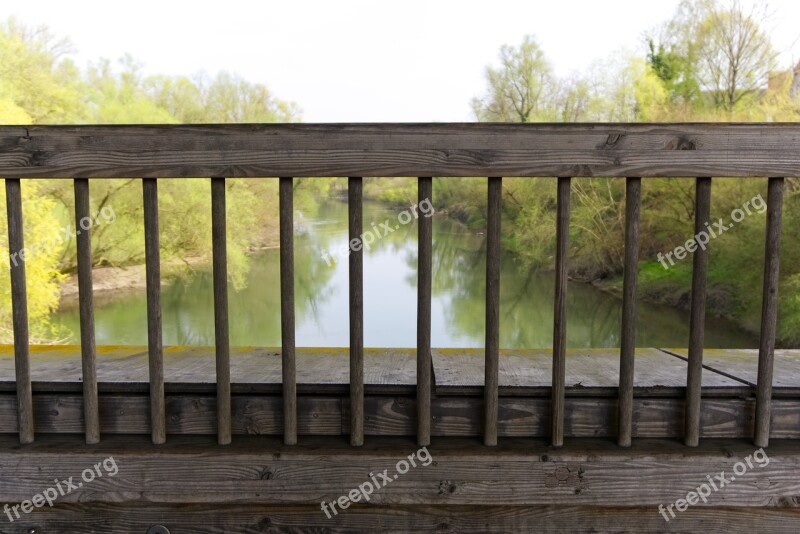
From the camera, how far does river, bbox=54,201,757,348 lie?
1880 centimetres

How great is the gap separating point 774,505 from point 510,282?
23422mm

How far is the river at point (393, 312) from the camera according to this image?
1880 cm

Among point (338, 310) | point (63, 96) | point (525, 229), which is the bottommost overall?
point (338, 310)

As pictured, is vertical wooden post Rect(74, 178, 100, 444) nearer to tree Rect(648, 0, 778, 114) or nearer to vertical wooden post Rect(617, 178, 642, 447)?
vertical wooden post Rect(617, 178, 642, 447)

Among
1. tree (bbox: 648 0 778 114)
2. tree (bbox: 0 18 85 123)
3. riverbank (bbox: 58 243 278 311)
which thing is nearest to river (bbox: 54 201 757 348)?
riverbank (bbox: 58 243 278 311)

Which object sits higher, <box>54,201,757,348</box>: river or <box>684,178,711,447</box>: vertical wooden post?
<box>684,178,711,447</box>: vertical wooden post

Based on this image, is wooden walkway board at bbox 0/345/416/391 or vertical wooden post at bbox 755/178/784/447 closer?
vertical wooden post at bbox 755/178/784/447

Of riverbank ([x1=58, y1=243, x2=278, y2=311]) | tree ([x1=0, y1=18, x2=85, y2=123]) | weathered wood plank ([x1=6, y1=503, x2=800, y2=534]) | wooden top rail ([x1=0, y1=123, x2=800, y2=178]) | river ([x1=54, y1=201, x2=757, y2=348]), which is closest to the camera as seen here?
wooden top rail ([x1=0, y1=123, x2=800, y2=178])

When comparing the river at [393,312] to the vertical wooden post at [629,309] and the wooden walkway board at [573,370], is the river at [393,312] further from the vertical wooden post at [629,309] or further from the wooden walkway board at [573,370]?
the vertical wooden post at [629,309]

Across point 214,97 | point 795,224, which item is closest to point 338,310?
point 795,224

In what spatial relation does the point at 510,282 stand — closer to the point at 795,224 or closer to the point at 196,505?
the point at 795,224

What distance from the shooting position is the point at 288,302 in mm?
2176

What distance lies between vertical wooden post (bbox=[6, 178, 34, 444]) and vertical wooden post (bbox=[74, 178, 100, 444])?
0.18m

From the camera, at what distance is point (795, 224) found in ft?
58.0
